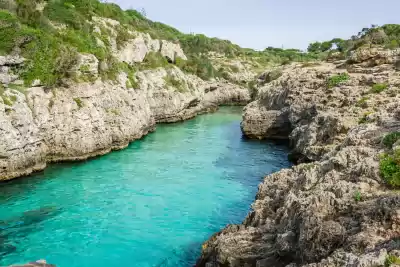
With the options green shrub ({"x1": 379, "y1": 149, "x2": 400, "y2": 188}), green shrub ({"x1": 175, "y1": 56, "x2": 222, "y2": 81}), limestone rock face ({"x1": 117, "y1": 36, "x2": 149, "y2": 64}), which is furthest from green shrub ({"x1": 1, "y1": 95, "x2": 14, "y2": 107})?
green shrub ({"x1": 175, "y1": 56, "x2": 222, "y2": 81})

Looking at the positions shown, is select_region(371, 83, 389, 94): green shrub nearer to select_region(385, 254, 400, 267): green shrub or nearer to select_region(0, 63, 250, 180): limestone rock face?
select_region(385, 254, 400, 267): green shrub

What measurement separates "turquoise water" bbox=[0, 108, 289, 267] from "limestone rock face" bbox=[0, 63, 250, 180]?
130 cm

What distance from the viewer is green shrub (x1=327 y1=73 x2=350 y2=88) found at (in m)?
32.1

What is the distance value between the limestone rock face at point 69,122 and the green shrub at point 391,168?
22540mm

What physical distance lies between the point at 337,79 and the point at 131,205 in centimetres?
2165

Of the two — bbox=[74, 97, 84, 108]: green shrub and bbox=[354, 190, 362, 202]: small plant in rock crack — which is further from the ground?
bbox=[74, 97, 84, 108]: green shrub

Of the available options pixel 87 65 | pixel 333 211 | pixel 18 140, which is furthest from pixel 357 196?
pixel 87 65

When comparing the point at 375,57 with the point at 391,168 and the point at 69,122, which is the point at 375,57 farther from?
the point at 69,122

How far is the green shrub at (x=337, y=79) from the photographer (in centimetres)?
3210

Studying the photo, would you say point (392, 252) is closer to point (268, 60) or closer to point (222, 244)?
point (222, 244)

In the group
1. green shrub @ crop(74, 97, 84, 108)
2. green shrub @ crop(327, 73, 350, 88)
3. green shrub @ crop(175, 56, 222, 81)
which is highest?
green shrub @ crop(175, 56, 222, 81)

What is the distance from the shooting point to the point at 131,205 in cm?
2214

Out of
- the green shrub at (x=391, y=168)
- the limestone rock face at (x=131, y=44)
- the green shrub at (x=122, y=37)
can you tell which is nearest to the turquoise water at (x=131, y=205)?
the green shrub at (x=391, y=168)

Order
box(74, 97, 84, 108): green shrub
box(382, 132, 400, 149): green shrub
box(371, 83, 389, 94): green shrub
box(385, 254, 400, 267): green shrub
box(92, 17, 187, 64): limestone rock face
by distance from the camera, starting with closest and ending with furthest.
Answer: box(385, 254, 400, 267): green shrub → box(382, 132, 400, 149): green shrub → box(371, 83, 389, 94): green shrub → box(74, 97, 84, 108): green shrub → box(92, 17, 187, 64): limestone rock face
